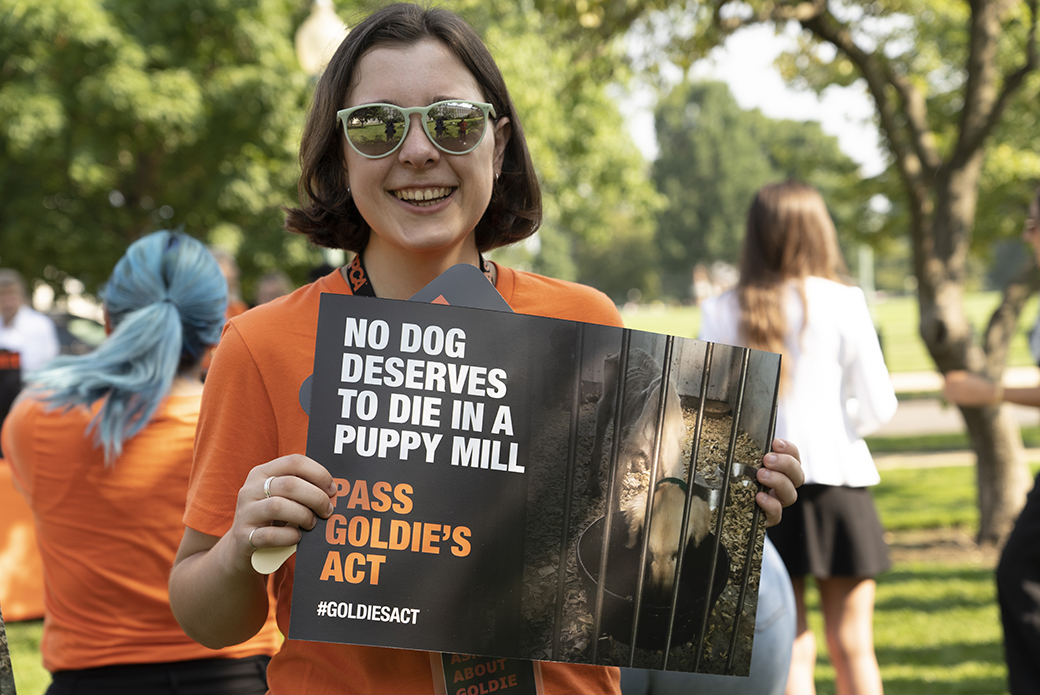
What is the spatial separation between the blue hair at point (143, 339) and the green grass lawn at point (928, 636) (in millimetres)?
3307

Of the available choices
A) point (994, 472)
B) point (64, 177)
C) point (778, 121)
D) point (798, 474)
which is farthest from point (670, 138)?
point (798, 474)

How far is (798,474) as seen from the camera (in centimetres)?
149

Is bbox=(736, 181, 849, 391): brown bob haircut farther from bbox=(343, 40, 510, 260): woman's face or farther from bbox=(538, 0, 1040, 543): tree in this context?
bbox=(538, 0, 1040, 543): tree

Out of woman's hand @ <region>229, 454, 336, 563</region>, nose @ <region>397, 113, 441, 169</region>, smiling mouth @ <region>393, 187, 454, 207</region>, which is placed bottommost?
woman's hand @ <region>229, 454, 336, 563</region>

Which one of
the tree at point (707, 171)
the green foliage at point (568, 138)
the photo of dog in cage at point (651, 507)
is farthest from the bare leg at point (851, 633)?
the tree at point (707, 171)

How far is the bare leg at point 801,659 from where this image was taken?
12.3 feet

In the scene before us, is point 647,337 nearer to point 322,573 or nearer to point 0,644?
point 322,573

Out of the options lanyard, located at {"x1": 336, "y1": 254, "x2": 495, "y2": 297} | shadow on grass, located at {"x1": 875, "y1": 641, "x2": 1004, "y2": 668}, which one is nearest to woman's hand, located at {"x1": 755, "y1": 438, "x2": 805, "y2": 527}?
lanyard, located at {"x1": 336, "y1": 254, "x2": 495, "y2": 297}

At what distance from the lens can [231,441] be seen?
151cm

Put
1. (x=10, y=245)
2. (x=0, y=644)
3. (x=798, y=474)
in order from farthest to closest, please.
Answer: (x=10, y=245)
(x=798, y=474)
(x=0, y=644)

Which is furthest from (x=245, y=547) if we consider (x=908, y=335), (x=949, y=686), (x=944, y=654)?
(x=908, y=335)

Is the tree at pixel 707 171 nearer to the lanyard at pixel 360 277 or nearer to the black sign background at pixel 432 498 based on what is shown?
the lanyard at pixel 360 277

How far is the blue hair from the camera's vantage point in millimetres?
2545

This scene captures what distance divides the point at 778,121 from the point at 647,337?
99765 mm
